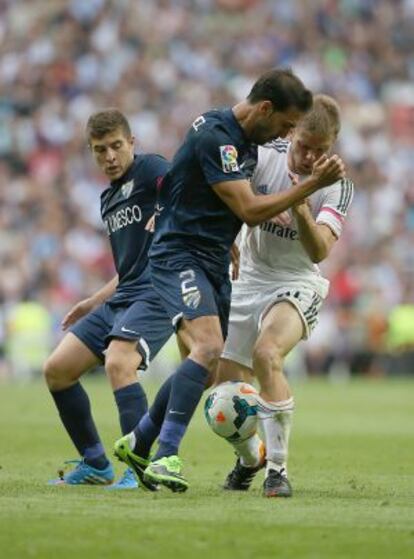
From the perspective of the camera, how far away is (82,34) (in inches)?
1119

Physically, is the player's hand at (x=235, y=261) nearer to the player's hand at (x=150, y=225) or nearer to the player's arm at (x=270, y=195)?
the player's hand at (x=150, y=225)

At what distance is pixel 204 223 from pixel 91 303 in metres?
1.35

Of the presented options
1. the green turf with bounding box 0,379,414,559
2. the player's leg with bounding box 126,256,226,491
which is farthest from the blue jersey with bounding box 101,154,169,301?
the green turf with bounding box 0,379,414,559

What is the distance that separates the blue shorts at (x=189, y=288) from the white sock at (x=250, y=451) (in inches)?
25.2

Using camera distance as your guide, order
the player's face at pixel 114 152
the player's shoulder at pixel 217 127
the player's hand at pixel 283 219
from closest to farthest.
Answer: the player's shoulder at pixel 217 127, the player's hand at pixel 283 219, the player's face at pixel 114 152

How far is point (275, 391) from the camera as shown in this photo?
8.59m

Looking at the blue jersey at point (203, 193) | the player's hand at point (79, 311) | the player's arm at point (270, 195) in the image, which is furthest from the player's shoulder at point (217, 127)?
the player's hand at point (79, 311)

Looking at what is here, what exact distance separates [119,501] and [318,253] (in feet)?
5.64

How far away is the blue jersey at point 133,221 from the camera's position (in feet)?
30.2

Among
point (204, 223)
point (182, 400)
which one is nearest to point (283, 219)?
point (204, 223)

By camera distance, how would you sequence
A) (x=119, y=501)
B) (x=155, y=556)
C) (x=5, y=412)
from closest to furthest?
(x=155, y=556)
(x=119, y=501)
(x=5, y=412)

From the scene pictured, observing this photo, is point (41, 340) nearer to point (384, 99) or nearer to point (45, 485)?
point (384, 99)

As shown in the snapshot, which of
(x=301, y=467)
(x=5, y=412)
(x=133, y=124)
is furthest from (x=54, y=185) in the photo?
(x=301, y=467)

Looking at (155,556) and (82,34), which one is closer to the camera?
(155,556)
